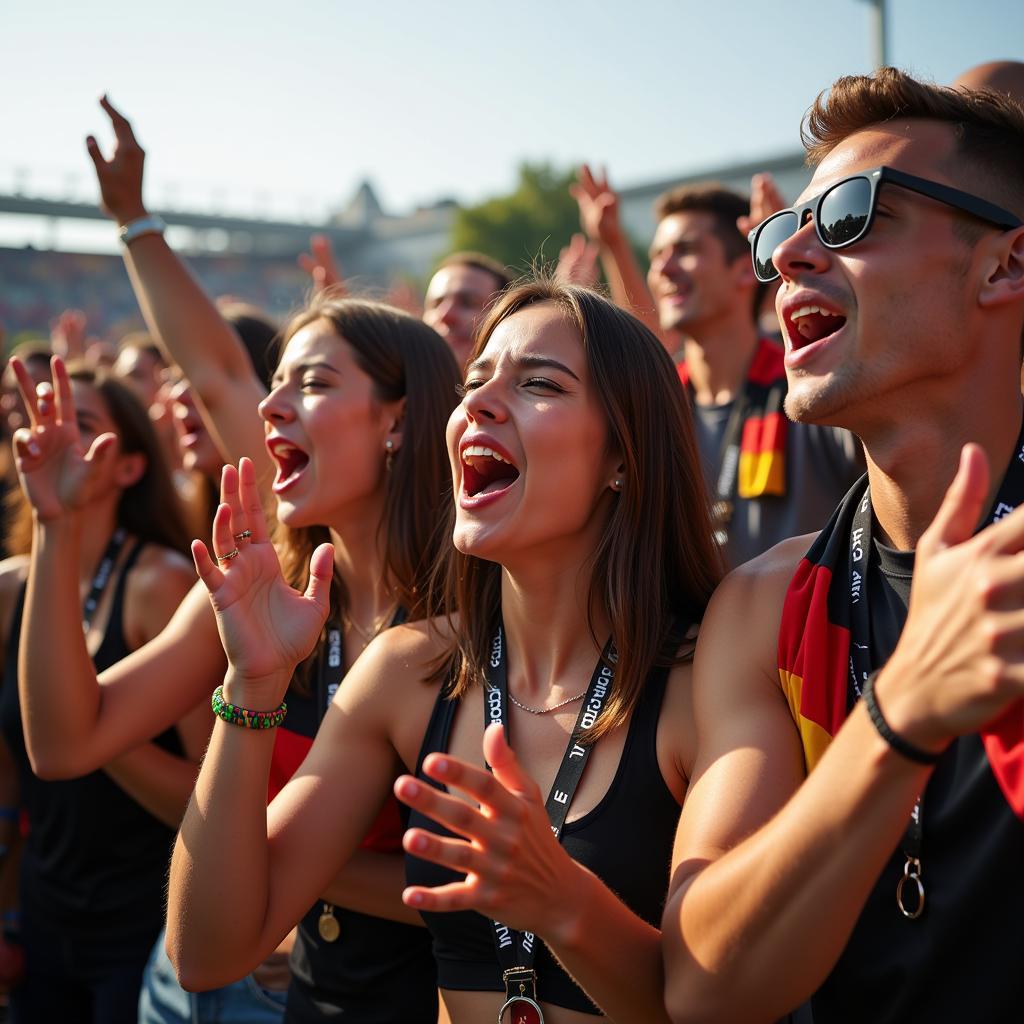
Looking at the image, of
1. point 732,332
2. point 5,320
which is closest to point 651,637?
point 732,332

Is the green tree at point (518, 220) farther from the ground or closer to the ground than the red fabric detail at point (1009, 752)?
farther from the ground

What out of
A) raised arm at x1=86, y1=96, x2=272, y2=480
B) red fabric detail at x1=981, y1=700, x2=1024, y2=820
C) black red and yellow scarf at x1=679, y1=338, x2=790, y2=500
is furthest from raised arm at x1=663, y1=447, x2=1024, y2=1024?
black red and yellow scarf at x1=679, y1=338, x2=790, y2=500

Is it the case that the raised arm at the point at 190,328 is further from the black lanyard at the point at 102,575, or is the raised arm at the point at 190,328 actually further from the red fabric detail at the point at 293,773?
the red fabric detail at the point at 293,773

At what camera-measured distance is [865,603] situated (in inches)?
84.7

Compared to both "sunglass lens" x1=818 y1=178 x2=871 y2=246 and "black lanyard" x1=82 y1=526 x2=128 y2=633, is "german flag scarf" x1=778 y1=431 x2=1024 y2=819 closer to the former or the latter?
"sunglass lens" x1=818 y1=178 x2=871 y2=246

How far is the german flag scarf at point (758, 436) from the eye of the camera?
4.77m

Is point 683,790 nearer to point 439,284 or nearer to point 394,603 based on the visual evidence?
point 394,603

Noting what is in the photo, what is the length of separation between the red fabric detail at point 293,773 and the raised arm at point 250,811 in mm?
348

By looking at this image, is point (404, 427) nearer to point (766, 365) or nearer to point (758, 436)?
point (758, 436)

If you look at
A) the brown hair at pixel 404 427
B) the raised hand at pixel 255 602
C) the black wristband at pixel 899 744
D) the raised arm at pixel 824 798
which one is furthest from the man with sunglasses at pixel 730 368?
the black wristband at pixel 899 744

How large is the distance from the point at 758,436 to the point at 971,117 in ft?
8.78

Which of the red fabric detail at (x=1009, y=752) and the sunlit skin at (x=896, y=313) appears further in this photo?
the sunlit skin at (x=896, y=313)

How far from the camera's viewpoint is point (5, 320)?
49.5 m

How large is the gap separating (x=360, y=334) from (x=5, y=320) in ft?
169
